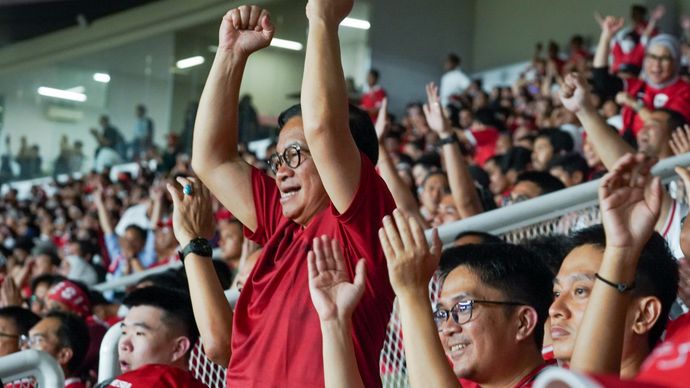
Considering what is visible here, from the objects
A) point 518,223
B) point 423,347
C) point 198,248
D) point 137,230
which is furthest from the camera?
point 137,230

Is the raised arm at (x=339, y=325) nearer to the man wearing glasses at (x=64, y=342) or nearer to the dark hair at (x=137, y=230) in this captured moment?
the man wearing glasses at (x=64, y=342)

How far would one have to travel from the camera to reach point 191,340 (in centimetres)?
325

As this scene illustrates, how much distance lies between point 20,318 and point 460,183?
1878 millimetres

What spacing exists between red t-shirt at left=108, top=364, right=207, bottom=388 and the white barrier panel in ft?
0.69

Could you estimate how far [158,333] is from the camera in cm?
318

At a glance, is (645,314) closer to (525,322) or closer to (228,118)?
(525,322)

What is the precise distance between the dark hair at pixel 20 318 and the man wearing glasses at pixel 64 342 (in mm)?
231

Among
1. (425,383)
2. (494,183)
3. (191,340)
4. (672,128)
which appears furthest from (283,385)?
(494,183)

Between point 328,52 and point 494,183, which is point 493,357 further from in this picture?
point 494,183

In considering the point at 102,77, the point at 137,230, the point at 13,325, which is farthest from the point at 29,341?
the point at 102,77

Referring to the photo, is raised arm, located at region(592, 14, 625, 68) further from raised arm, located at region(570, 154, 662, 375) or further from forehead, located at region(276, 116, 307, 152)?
raised arm, located at region(570, 154, 662, 375)

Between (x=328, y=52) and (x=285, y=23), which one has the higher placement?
(x=285, y=23)

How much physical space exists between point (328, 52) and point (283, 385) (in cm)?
66

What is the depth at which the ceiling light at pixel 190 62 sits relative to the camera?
673 inches
